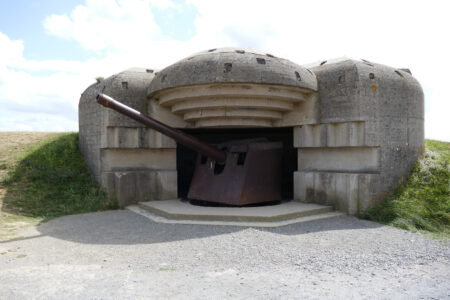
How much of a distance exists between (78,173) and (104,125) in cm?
211

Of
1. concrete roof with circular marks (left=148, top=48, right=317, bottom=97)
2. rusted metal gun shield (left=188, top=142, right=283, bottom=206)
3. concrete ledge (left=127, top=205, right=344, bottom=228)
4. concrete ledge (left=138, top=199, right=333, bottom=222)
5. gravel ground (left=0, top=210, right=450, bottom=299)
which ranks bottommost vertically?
gravel ground (left=0, top=210, right=450, bottom=299)

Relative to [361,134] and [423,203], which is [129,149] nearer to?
[361,134]

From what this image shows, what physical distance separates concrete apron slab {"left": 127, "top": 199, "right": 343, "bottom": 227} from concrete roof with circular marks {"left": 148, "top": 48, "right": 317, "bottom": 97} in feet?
8.84

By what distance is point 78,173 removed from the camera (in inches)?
415

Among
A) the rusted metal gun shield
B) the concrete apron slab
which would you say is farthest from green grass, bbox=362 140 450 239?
the rusted metal gun shield

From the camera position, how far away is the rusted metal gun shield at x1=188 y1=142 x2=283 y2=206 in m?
8.48

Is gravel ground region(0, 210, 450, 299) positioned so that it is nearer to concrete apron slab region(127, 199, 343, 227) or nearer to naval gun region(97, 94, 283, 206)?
concrete apron slab region(127, 199, 343, 227)

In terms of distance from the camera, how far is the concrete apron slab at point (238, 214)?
7.17 metres

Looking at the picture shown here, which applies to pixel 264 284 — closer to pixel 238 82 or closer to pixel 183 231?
pixel 183 231

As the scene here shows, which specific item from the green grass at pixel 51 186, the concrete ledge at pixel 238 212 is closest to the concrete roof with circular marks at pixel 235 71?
the concrete ledge at pixel 238 212

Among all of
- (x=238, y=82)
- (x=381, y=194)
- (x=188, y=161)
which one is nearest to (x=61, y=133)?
(x=188, y=161)

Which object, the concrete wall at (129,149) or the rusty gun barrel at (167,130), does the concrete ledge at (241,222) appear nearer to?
the concrete wall at (129,149)

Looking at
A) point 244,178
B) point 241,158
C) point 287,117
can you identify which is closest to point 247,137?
point 287,117

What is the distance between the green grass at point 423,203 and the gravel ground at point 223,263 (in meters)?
0.63
